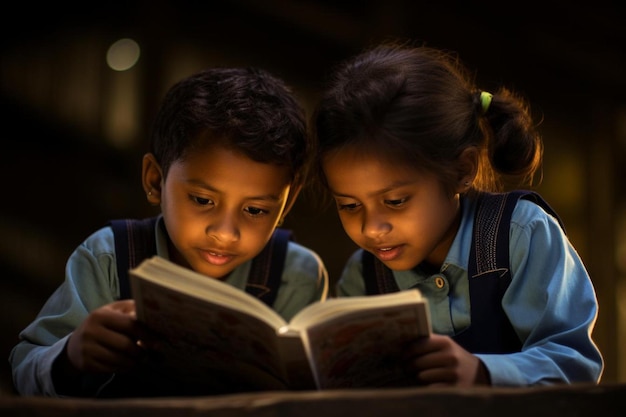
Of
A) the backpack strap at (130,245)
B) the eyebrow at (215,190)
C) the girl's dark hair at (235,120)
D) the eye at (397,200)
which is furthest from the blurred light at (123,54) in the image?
the eye at (397,200)

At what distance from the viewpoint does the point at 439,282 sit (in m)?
1.60

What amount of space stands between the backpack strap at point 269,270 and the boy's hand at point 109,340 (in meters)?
0.56

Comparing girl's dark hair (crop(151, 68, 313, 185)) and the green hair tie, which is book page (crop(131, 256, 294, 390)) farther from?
the green hair tie

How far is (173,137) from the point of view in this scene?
5.57ft

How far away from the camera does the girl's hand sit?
3.62 feet

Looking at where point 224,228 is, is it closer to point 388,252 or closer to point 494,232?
point 388,252

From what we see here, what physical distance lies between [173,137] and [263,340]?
76cm

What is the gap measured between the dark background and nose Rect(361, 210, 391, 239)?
6.92ft

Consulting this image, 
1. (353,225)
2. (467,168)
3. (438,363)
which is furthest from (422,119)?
(438,363)

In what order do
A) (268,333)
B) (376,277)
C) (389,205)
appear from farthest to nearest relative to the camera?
(376,277) → (389,205) → (268,333)

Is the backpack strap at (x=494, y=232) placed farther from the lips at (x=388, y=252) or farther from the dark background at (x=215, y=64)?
the dark background at (x=215, y=64)

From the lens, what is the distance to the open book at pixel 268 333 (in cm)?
102

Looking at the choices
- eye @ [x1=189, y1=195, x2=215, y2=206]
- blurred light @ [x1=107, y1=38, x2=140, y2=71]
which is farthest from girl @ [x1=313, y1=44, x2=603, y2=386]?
blurred light @ [x1=107, y1=38, x2=140, y2=71]

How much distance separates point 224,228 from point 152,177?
32 cm
